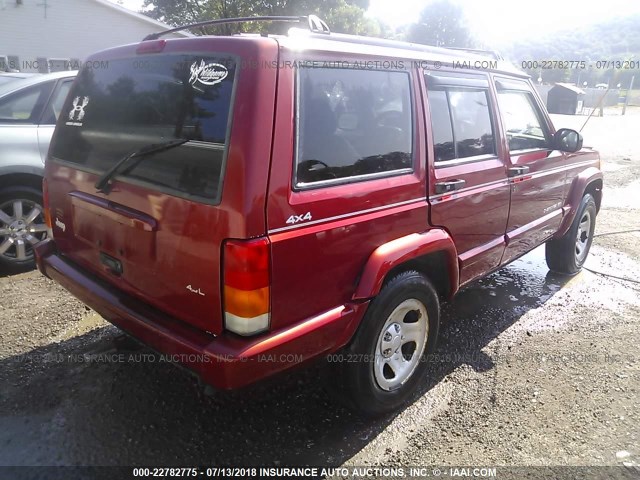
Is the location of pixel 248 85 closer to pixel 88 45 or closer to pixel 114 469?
pixel 114 469

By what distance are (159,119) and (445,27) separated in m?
69.6

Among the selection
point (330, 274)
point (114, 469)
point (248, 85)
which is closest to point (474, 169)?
point (330, 274)

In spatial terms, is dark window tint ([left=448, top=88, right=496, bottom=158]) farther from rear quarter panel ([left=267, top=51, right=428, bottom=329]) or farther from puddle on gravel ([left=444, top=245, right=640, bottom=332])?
puddle on gravel ([left=444, top=245, right=640, bottom=332])

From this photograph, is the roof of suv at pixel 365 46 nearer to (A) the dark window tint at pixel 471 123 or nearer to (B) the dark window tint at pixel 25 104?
(A) the dark window tint at pixel 471 123

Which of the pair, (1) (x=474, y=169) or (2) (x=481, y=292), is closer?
(1) (x=474, y=169)

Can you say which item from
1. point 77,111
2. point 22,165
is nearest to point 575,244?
point 77,111

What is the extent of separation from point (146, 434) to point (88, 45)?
696 inches

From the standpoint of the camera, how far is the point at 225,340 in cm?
200

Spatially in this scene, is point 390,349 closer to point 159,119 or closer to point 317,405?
point 317,405

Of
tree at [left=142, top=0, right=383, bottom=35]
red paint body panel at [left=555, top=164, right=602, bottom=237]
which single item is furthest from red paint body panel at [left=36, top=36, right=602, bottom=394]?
tree at [left=142, top=0, right=383, bottom=35]

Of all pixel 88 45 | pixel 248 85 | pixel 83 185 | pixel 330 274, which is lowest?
pixel 330 274

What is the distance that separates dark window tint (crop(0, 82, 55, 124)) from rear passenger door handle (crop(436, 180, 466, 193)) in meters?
3.81

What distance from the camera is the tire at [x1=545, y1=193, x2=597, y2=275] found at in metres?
4.77

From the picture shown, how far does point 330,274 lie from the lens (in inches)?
86.6
